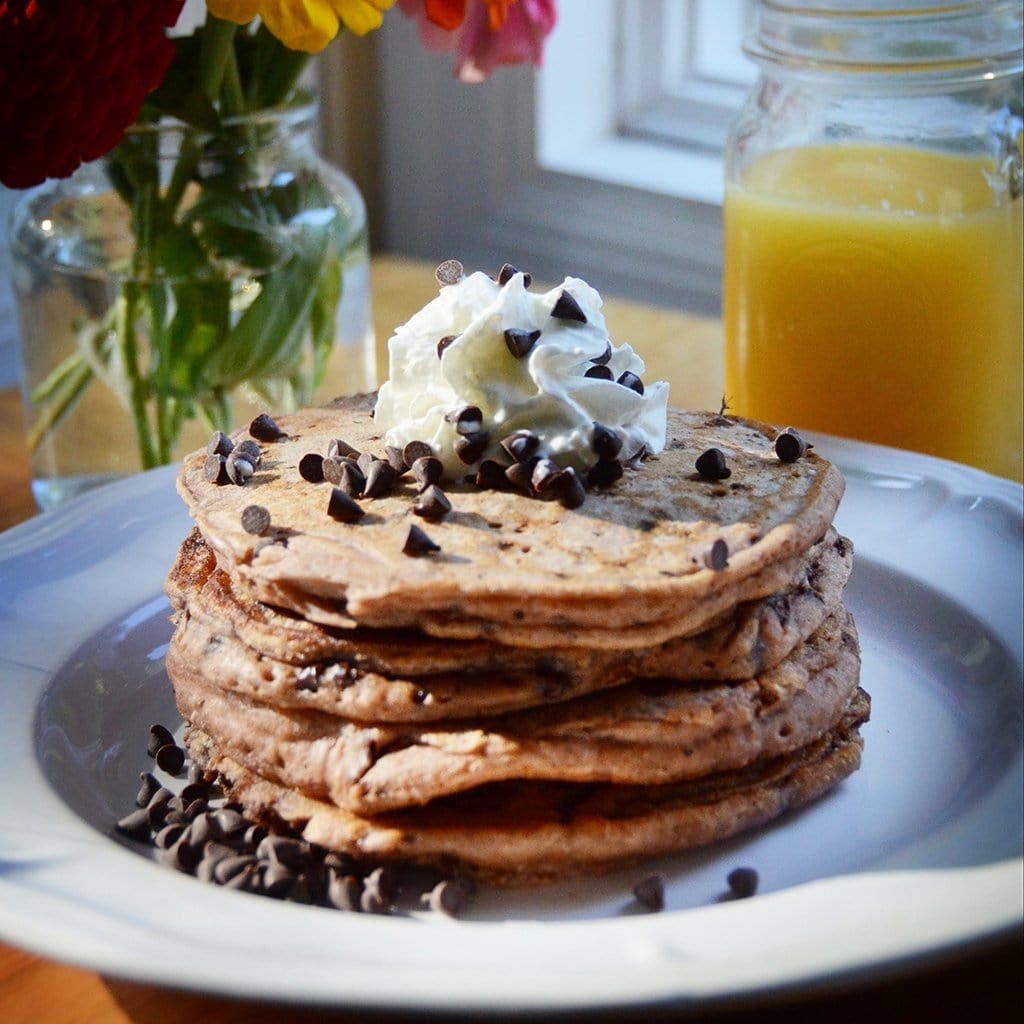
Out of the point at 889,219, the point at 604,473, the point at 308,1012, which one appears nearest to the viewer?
the point at 308,1012

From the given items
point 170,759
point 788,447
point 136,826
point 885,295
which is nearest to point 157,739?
point 170,759

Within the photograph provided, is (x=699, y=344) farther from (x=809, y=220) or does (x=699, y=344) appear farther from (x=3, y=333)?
(x=3, y=333)

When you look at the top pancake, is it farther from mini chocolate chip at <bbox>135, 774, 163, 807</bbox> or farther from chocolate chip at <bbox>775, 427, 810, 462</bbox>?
mini chocolate chip at <bbox>135, 774, 163, 807</bbox>

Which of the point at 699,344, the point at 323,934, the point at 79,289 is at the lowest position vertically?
the point at 699,344

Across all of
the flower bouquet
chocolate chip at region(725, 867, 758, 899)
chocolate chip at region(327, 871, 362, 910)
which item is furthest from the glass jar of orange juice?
chocolate chip at region(327, 871, 362, 910)

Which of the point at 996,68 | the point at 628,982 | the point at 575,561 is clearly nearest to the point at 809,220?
the point at 996,68

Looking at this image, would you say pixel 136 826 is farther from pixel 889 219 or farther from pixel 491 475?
pixel 889 219
